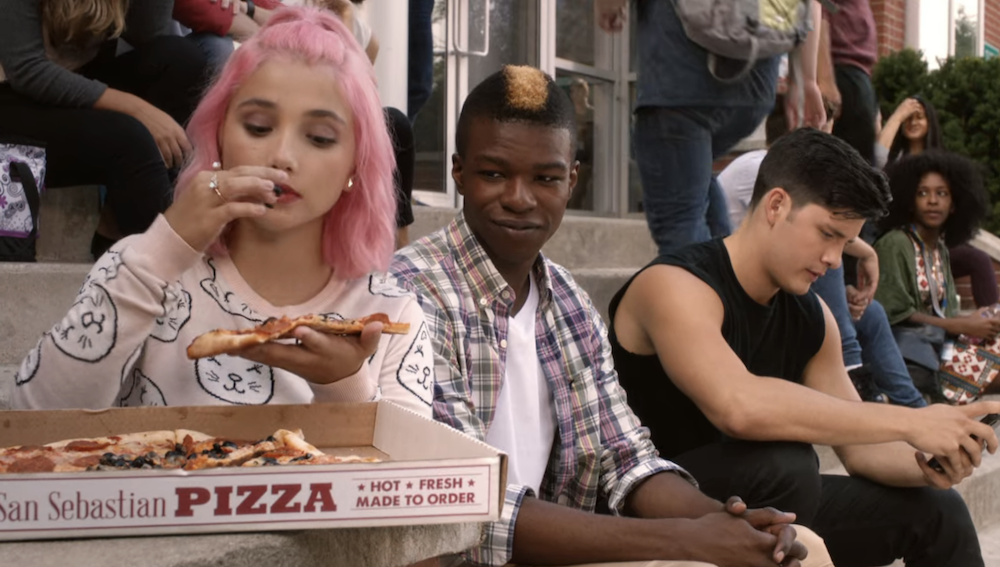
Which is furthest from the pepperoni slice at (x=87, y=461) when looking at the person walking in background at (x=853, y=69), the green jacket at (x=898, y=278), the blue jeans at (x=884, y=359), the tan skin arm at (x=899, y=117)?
the tan skin arm at (x=899, y=117)

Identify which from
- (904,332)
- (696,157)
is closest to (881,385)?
(904,332)

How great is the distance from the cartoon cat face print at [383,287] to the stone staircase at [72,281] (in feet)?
3.22

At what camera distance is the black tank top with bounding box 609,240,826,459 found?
10.1 feet

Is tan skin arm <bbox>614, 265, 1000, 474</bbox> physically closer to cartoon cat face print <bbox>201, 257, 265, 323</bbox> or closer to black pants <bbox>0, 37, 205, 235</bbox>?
cartoon cat face print <bbox>201, 257, 265, 323</bbox>

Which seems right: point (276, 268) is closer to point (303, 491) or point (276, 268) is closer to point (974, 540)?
point (303, 491)

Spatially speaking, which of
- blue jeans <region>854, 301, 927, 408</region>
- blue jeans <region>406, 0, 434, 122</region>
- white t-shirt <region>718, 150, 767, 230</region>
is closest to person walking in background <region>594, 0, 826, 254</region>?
white t-shirt <region>718, 150, 767, 230</region>

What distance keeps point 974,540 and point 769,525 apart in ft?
4.14

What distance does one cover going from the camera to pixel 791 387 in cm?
289

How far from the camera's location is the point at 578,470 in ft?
8.05

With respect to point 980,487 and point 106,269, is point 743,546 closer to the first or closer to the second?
point 106,269

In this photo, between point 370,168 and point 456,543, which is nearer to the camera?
point 456,543

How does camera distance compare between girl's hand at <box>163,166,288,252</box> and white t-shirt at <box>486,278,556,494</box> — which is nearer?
girl's hand at <box>163,166,288,252</box>

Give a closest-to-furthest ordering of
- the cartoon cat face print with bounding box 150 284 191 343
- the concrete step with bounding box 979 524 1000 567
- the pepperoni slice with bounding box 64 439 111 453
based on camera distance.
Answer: the pepperoni slice with bounding box 64 439 111 453 < the cartoon cat face print with bounding box 150 284 191 343 < the concrete step with bounding box 979 524 1000 567

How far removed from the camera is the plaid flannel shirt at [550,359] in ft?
7.53
